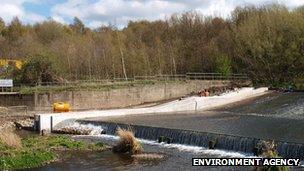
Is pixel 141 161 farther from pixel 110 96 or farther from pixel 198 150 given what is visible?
pixel 110 96

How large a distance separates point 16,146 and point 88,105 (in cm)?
2024

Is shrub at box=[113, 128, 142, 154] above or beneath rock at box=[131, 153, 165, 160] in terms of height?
above

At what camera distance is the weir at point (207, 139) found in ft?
74.6

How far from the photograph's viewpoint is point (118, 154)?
24.3 metres

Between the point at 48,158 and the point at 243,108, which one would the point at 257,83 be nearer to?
the point at 243,108

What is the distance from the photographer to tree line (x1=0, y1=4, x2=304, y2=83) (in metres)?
54.1

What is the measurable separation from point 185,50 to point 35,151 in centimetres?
4498

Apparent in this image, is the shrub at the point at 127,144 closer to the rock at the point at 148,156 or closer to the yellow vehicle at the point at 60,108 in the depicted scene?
the rock at the point at 148,156

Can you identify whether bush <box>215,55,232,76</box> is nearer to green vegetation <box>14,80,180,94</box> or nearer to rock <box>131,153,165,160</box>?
green vegetation <box>14,80,180,94</box>

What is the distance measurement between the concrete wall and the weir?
35.6ft

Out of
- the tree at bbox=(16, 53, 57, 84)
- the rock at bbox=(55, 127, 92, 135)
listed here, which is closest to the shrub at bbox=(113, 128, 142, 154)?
the rock at bbox=(55, 127, 92, 135)

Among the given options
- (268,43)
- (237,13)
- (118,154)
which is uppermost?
(237,13)

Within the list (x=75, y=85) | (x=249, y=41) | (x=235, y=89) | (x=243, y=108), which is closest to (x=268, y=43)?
(x=249, y=41)

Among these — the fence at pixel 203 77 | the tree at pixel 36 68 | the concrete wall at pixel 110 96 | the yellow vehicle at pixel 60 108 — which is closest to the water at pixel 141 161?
the yellow vehicle at pixel 60 108
